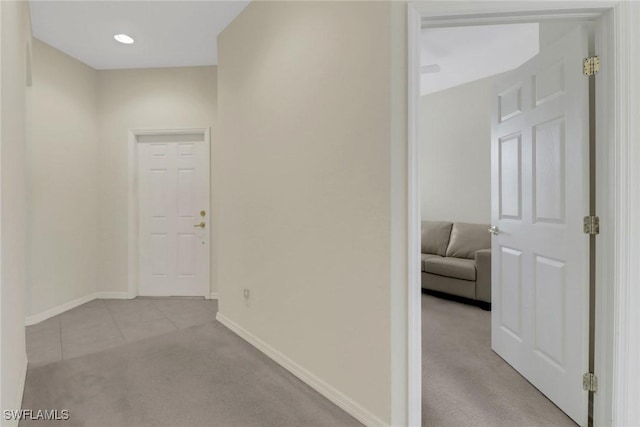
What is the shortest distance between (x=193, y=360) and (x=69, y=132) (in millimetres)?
2908

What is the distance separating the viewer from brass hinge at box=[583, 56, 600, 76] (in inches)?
63.1

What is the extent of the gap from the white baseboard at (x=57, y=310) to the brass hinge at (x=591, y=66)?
4529mm

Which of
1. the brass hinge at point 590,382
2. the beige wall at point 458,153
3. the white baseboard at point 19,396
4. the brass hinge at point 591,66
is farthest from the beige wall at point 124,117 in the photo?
the brass hinge at point 590,382

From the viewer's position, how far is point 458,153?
4.63 meters

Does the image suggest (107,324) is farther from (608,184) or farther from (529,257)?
(608,184)

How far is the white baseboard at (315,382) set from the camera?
1.72 meters

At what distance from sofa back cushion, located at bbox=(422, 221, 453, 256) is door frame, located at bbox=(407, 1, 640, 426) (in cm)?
277

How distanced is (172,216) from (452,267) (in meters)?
3.35

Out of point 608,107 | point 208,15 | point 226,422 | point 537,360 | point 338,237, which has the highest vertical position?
point 208,15

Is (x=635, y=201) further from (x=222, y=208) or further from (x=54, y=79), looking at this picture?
(x=54, y=79)

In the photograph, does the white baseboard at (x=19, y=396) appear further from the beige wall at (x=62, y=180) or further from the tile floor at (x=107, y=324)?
the beige wall at (x=62, y=180)

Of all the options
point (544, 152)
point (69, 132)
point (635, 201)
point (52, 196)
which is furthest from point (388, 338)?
point (69, 132)

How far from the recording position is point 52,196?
344 centimetres

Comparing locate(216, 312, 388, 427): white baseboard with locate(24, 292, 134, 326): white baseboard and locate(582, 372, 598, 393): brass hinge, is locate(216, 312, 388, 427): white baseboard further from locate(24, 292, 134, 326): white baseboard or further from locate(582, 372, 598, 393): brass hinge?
locate(24, 292, 134, 326): white baseboard
